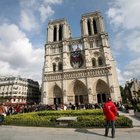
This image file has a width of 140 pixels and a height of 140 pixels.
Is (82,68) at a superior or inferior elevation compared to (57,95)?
superior

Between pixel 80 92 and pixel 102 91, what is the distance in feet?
19.2

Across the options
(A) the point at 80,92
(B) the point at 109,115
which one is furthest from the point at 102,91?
(B) the point at 109,115

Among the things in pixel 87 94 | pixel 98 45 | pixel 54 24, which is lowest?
pixel 87 94

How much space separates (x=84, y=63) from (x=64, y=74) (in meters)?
6.35

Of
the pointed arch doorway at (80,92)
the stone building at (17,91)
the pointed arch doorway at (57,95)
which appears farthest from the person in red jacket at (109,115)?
the stone building at (17,91)

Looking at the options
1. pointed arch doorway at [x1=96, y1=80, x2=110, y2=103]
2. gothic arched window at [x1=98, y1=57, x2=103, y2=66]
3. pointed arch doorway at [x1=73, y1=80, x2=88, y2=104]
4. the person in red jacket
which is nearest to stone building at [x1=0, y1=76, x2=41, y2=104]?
pointed arch doorway at [x1=73, y1=80, x2=88, y2=104]

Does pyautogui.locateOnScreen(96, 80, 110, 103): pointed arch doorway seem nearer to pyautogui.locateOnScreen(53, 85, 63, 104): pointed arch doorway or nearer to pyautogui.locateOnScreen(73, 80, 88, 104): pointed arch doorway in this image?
pyautogui.locateOnScreen(73, 80, 88, 104): pointed arch doorway

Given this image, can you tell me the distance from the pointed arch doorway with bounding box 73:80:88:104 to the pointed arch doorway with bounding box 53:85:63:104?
4115 mm

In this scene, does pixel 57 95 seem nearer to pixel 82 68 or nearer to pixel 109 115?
pixel 82 68

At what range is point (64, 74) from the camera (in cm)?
4228

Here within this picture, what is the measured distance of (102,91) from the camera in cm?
4012

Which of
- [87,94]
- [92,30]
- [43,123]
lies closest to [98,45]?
[92,30]

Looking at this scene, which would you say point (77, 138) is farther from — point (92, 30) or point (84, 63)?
point (92, 30)

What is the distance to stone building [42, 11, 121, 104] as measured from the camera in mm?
39781
